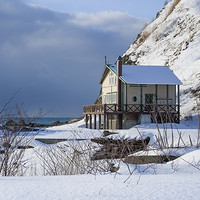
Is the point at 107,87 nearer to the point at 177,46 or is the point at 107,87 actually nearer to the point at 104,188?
the point at 177,46

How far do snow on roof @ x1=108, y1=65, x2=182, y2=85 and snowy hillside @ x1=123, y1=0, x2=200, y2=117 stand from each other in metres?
4.33

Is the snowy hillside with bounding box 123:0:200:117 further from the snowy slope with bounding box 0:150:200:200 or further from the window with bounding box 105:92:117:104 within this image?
the snowy slope with bounding box 0:150:200:200

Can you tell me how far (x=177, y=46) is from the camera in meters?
46.3

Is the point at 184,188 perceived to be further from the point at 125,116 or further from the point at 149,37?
the point at 149,37

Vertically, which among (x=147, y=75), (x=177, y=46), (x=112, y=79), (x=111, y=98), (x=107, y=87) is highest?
(x=177, y=46)

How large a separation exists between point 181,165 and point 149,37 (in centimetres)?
4824

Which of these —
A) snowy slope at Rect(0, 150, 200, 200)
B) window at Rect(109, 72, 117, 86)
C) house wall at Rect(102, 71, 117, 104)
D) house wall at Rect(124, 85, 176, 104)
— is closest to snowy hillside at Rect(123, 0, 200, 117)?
house wall at Rect(124, 85, 176, 104)

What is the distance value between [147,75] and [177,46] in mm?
15658

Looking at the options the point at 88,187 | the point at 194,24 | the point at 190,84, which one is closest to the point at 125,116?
the point at 190,84

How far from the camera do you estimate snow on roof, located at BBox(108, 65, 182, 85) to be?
31234 millimetres

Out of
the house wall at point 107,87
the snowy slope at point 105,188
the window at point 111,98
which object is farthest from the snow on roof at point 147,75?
the snowy slope at point 105,188

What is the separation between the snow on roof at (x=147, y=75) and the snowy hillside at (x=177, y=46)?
4329mm

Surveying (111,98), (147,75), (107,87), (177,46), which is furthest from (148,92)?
(177,46)

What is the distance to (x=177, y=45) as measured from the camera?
4656 centimetres
